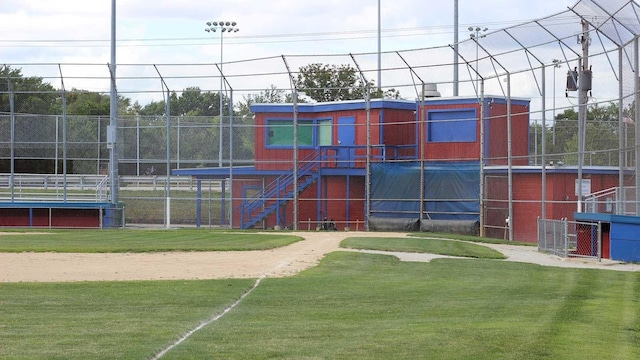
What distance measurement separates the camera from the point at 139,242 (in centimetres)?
2931

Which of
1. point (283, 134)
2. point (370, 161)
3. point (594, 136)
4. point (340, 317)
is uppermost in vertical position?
point (283, 134)

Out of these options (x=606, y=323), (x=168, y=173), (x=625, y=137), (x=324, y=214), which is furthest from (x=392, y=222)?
(x=606, y=323)

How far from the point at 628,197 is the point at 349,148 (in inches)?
558

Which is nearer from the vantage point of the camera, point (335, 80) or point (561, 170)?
point (561, 170)

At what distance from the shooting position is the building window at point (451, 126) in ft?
129

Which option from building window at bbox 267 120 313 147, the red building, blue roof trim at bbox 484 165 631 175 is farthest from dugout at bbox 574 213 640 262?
building window at bbox 267 120 313 147

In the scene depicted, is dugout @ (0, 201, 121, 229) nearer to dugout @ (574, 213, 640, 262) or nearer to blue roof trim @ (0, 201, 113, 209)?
blue roof trim @ (0, 201, 113, 209)

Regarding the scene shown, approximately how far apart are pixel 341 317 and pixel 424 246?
50.0 feet

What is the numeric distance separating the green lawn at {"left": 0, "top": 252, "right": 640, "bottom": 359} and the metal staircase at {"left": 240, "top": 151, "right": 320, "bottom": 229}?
19633 mm

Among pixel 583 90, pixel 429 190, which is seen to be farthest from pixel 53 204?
pixel 583 90

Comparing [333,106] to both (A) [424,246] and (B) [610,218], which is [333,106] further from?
(B) [610,218]

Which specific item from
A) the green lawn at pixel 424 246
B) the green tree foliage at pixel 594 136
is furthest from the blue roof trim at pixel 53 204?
the green tree foliage at pixel 594 136

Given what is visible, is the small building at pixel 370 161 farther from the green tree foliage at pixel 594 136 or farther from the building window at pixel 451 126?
the green tree foliage at pixel 594 136

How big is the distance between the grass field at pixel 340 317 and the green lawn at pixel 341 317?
2 cm
